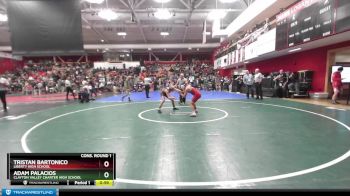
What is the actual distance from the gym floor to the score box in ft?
3.23

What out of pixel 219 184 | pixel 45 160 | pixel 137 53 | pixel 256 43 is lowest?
pixel 219 184

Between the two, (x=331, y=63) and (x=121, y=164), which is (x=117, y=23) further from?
(x=121, y=164)

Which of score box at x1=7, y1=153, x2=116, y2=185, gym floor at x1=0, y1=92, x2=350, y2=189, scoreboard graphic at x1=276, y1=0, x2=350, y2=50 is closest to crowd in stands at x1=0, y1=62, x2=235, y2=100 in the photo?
scoreboard graphic at x1=276, y1=0, x2=350, y2=50

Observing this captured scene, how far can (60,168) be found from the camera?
1.72 metres

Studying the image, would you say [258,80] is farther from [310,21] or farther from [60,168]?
[60,168]

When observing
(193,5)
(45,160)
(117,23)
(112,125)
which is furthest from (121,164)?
(117,23)

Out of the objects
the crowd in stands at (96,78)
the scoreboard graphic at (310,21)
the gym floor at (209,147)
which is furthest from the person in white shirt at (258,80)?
the crowd in stands at (96,78)

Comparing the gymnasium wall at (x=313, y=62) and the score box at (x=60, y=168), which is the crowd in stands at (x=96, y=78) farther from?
the score box at (x=60, y=168)

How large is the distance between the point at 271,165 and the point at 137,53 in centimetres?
3511

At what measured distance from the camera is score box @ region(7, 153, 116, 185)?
170cm

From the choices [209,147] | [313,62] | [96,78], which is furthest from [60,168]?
[96,78]

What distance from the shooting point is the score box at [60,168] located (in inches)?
67.0

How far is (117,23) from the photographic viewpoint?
21.8m

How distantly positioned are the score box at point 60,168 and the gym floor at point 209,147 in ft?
3.23
